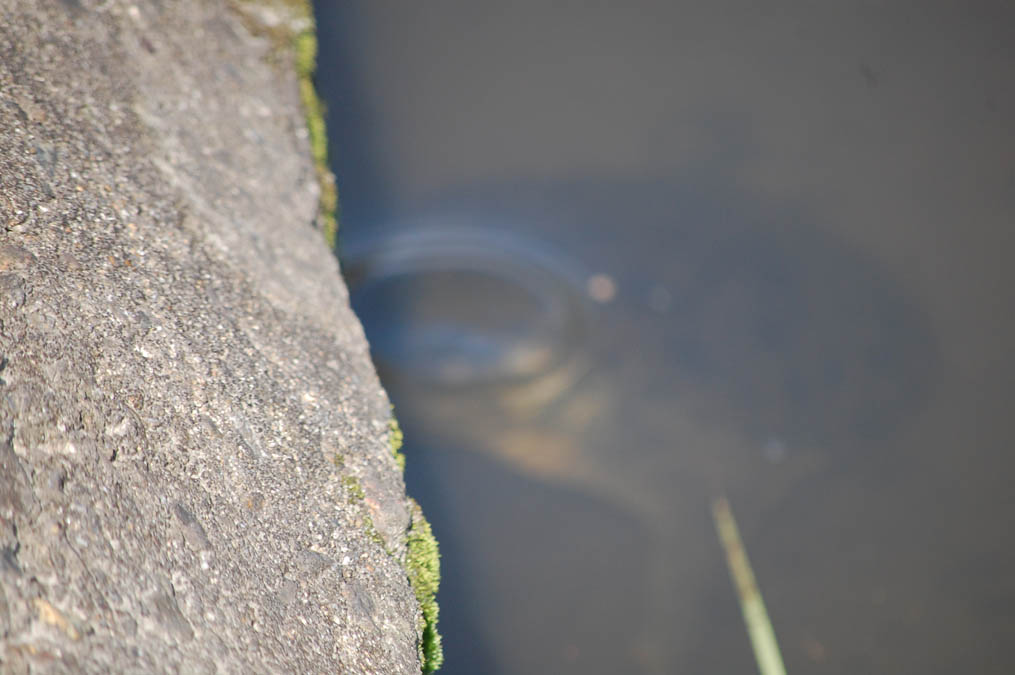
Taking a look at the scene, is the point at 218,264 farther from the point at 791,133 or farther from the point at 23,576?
the point at 791,133

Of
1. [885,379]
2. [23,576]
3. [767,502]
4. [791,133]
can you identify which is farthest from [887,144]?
[23,576]

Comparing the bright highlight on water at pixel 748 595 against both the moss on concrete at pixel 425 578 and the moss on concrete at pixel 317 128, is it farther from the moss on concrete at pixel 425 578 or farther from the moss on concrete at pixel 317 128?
the moss on concrete at pixel 317 128

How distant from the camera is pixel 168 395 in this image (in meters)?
1.55

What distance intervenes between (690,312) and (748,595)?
107 cm

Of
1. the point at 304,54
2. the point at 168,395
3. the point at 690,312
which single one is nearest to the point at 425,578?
the point at 168,395

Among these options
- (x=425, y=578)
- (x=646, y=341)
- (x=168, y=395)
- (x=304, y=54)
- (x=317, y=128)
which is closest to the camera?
(x=168, y=395)

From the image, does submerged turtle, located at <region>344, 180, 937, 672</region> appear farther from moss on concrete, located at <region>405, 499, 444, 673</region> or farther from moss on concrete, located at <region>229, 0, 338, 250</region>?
moss on concrete, located at <region>405, 499, 444, 673</region>

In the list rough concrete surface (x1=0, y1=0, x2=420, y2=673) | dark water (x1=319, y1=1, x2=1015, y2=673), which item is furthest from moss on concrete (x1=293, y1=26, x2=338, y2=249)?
dark water (x1=319, y1=1, x2=1015, y2=673)

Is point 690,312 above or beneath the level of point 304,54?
beneath

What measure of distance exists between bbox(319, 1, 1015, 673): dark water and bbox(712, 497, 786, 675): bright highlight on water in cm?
3

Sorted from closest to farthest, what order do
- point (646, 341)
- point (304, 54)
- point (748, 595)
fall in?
point (748, 595) < point (304, 54) < point (646, 341)

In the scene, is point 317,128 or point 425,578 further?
point 317,128

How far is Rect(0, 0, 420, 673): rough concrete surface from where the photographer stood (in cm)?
129

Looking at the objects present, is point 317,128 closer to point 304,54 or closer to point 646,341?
point 304,54
